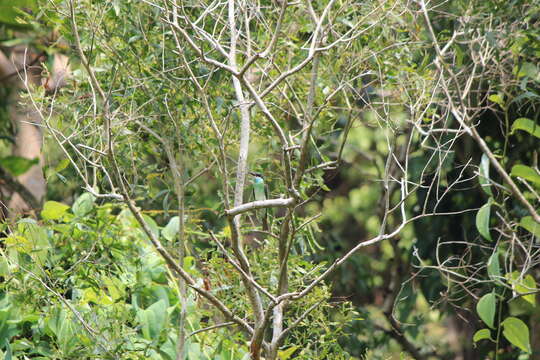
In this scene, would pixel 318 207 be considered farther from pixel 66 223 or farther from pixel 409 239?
pixel 66 223

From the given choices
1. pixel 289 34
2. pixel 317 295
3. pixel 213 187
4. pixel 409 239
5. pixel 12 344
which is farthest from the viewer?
pixel 213 187

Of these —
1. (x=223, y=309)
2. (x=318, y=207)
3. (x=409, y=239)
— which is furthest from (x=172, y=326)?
(x=409, y=239)

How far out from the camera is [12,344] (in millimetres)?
2471

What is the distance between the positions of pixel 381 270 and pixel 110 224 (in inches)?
109

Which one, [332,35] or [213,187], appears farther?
[213,187]

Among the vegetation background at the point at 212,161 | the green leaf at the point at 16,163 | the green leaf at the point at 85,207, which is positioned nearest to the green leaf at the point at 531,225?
the vegetation background at the point at 212,161

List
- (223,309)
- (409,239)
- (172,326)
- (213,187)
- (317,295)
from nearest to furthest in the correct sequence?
(223,309)
(317,295)
(172,326)
(409,239)
(213,187)

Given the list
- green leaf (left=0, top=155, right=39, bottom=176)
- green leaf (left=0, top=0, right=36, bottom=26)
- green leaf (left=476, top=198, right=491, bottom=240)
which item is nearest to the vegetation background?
green leaf (left=476, top=198, right=491, bottom=240)

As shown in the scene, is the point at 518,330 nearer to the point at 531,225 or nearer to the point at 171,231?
the point at 531,225

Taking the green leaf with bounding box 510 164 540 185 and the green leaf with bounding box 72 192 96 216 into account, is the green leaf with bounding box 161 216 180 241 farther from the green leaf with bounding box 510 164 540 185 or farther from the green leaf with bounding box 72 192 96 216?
the green leaf with bounding box 510 164 540 185

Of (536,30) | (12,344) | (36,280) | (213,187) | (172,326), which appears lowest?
(213,187)

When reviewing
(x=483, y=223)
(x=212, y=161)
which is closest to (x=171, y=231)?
(x=212, y=161)

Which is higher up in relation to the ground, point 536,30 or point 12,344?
point 536,30

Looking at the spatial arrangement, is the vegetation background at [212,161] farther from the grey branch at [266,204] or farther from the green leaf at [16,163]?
the green leaf at [16,163]
